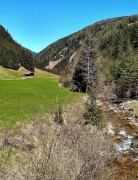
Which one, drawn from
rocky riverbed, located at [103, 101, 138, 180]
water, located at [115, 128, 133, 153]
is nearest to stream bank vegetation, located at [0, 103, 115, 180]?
rocky riverbed, located at [103, 101, 138, 180]

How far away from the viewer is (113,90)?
6962 centimetres

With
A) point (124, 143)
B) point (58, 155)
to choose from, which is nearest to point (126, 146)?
A: point (124, 143)

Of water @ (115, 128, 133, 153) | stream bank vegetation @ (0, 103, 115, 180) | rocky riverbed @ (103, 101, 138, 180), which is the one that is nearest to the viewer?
stream bank vegetation @ (0, 103, 115, 180)

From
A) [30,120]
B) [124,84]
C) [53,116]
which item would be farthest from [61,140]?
[124,84]

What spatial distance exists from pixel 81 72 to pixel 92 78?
3.49m

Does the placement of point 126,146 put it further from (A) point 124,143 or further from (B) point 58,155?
(B) point 58,155

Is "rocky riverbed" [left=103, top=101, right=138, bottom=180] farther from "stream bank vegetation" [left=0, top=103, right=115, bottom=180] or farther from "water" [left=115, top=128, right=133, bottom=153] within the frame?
"stream bank vegetation" [left=0, top=103, right=115, bottom=180]

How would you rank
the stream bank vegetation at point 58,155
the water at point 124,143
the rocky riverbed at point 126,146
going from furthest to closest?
the water at point 124,143
the rocky riverbed at point 126,146
the stream bank vegetation at point 58,155

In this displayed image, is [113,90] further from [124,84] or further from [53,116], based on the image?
[53,116]

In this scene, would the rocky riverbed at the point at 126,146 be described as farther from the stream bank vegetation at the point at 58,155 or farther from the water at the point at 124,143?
the stream bank vegetation at the point at 58,155

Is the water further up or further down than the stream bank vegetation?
further down

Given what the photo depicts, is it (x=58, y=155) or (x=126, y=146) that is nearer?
(x=58, y=155)

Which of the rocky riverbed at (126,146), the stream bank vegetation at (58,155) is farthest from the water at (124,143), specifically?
the stream bank vegetation at (58,155)

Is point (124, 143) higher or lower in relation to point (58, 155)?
lower
